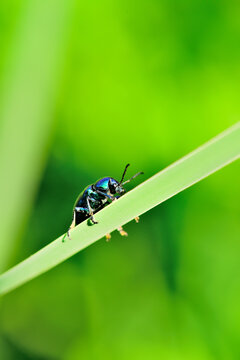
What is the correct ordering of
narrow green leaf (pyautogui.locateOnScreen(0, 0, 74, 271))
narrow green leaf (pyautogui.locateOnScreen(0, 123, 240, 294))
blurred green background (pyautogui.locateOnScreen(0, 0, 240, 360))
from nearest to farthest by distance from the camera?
narrow green leaf (pyautogui.locateOnScreen(0, 123, 240, 294))
narrow green leaf (pyautogui.locateOnScreen(0, 0, 74, 271))
blurred green background (pyautogui.locateOnScreen(0, 0, 240, 360))

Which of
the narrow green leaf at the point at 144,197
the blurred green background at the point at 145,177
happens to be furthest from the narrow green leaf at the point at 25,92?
the blurred green background at the point at 145,177

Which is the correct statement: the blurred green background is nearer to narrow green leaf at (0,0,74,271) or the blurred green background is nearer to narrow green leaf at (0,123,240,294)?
narrow green leaf at (0,0,74,271)

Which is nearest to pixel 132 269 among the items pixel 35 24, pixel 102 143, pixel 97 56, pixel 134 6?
pixel 102 143

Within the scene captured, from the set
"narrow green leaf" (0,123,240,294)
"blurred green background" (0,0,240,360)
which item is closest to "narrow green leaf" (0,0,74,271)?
"narrow green leaf" (0,123,240,294)

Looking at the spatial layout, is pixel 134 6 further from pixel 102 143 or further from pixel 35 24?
pixel 35 24

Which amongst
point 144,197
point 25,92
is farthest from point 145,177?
point 144,197

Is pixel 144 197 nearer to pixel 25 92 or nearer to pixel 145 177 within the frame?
pixel 25 92

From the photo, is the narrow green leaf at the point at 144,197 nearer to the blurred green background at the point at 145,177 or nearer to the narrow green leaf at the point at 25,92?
the narrow green leaf at the point at 25,92
